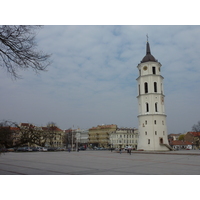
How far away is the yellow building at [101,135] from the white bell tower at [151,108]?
5523cm

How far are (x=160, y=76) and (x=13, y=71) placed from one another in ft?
163

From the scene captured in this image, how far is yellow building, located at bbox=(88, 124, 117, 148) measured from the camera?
108419mm

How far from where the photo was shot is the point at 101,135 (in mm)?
111812

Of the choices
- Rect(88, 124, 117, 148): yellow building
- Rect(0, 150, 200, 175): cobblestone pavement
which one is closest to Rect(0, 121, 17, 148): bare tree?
Rect(0, 150, 200, 175): cobblestone pavement

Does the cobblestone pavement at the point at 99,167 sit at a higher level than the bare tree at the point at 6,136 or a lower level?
lower

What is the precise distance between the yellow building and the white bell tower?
5523cm

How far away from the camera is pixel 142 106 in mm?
53938

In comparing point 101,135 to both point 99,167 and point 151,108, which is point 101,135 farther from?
point 99,167

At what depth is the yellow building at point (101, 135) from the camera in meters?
108

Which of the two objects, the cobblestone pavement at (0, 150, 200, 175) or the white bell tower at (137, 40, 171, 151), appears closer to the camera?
the cobblestone pavement at (0, 150, 200, 175)

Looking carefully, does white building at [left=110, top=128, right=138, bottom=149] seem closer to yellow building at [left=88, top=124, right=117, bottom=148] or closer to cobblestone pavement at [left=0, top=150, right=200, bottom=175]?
yellow building at [left=88, top=124, right=117, bottom=148]

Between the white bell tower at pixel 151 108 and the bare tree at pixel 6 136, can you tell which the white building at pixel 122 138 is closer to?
the white bell tower at pixel 151 108

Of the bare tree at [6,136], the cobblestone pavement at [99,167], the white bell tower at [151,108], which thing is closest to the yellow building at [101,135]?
the white bell tower at [151,108]

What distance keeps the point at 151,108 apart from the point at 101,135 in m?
62.7
